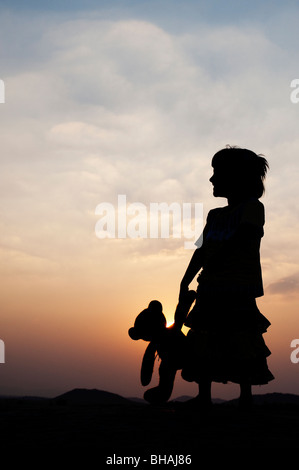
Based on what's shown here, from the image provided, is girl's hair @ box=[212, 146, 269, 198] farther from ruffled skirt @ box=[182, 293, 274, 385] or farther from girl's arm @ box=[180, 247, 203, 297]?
ruffled skirt @ box=[182, 293, 274, 385]

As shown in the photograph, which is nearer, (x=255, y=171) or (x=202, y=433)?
(x=202, y=433)

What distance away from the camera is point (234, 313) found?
5016 millimetres

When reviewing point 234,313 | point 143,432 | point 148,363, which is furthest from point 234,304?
point 143,432

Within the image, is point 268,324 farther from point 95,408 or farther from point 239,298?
point 95,408

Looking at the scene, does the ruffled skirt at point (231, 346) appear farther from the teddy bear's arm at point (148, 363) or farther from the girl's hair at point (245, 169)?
the girl's hair at point (245, 169)

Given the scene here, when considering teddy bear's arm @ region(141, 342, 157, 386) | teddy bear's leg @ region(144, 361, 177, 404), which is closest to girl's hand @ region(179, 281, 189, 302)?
teddy bear's arm @ region(141, 342, 157, 386)

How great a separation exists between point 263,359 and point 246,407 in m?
0.48

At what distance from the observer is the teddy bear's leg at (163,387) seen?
5.11 m

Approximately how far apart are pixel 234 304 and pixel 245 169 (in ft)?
4.55

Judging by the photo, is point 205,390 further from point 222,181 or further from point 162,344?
point 222,181

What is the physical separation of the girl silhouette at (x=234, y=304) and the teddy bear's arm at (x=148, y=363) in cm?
34

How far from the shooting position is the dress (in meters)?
4.96
